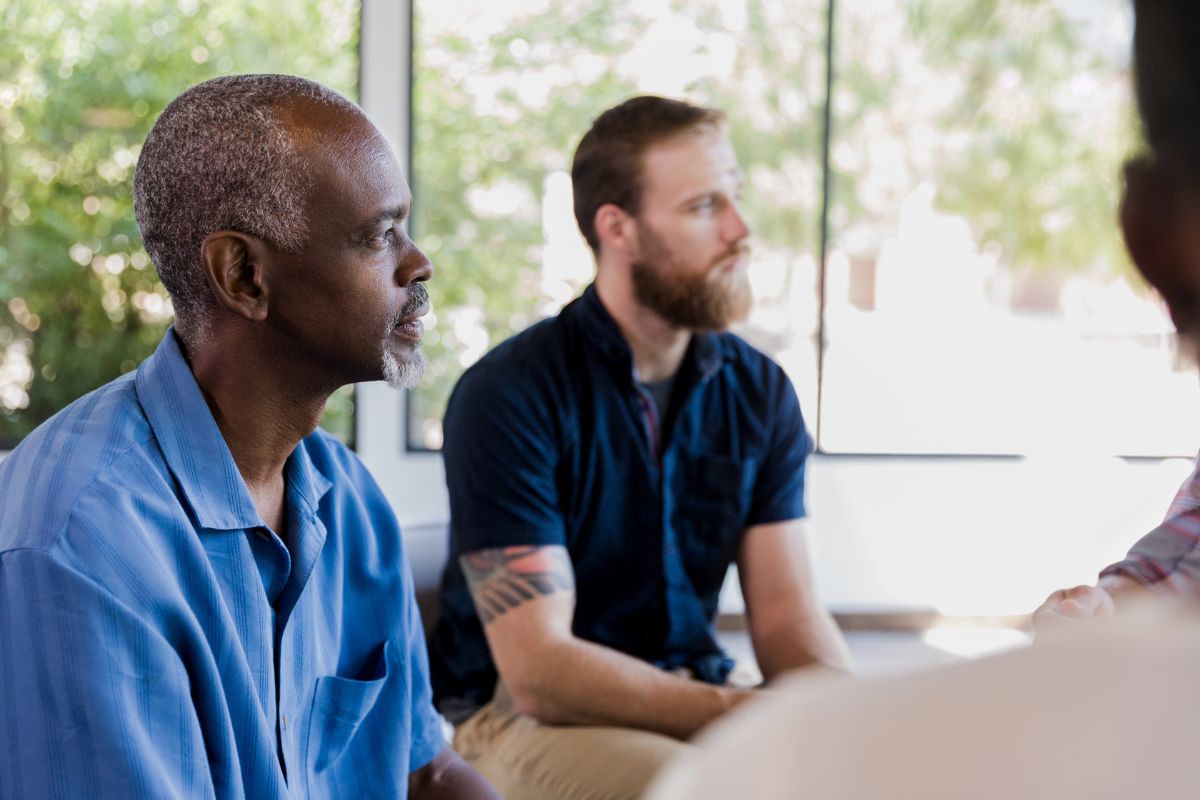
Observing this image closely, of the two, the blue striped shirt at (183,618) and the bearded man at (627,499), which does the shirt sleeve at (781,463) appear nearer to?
the bearded man at (627,499)

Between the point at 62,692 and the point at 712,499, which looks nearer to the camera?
the point at 62,692

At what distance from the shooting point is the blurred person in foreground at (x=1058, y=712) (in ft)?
1.18

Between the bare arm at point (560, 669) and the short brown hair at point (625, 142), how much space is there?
0.69m

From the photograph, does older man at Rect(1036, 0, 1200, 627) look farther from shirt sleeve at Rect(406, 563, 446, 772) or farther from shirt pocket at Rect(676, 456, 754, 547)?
shirt pocket at Rect(676, 456, 754, 547)

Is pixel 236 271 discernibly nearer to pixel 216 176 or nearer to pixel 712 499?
pixel 216 176

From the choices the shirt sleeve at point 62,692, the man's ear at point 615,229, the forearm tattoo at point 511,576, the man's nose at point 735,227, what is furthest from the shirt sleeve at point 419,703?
the man's nose at point 735,227

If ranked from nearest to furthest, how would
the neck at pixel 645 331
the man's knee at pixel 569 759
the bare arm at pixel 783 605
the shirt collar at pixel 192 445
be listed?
the shirt collar at pixel 192 445, the man's knee at pixel 569 759, the bare arm at pixel 783 605, the neck at pixel 645 331

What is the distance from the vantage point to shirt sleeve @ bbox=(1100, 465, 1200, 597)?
1.45 meters

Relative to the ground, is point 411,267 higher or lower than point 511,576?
higher

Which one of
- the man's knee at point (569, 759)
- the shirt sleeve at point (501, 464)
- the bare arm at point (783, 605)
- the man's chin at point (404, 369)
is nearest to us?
the man's chin at point (404, 369)

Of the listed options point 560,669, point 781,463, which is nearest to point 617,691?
point 560,669

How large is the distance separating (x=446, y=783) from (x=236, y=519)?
1.63ft

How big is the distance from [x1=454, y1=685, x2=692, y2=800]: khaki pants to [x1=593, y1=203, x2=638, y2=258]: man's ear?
31.7 inches

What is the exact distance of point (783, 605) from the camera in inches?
82.4
